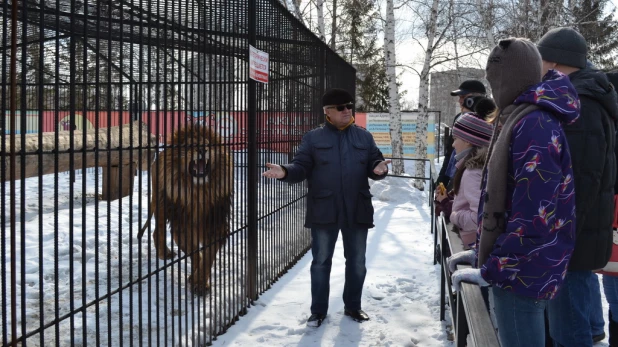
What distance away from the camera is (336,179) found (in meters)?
4.75

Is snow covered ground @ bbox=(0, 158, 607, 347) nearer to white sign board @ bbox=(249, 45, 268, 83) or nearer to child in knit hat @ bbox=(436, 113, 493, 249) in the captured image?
white sign board @ bbox=(249, 45, 268, 83)

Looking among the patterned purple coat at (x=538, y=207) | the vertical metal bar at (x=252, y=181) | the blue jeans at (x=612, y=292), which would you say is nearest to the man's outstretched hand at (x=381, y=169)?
the vertical metal bar at (x=252, y=181)

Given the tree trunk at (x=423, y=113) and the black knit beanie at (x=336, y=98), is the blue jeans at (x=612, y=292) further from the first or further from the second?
the tree trunk at (x=423, y=113)

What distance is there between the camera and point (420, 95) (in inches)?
667

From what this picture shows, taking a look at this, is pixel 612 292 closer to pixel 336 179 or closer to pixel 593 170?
pixel 593 170

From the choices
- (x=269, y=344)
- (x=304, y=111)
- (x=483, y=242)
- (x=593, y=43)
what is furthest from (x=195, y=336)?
(x=593, y=43)

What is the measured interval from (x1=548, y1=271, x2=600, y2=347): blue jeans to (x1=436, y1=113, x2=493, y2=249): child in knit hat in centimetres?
77

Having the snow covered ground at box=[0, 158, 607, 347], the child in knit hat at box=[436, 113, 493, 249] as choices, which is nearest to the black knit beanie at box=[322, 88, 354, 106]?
the snow covered ground at box=[0, 158, 607, 347]

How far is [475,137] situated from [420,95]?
44.5 ft

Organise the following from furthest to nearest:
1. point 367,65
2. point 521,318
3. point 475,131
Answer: point 367,65, point 475,131, point 521,318

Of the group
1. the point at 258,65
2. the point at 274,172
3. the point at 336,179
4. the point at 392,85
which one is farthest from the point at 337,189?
the point at 392,85

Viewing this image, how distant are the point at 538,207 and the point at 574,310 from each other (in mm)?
973

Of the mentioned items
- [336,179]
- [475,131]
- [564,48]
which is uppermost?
[564,48]

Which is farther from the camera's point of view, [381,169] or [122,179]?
[381,169]
